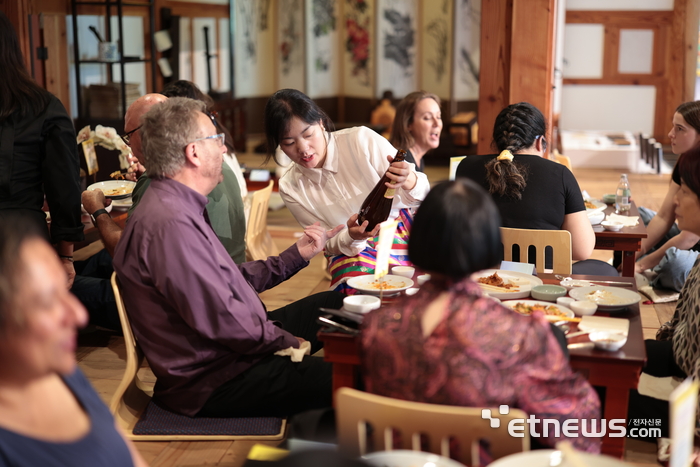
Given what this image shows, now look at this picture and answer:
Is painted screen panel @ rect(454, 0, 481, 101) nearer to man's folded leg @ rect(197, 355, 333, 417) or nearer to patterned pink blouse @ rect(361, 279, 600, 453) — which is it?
man's folded leg @ rect(197, 355, 333, 417)

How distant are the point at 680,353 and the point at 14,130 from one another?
8.17 ft

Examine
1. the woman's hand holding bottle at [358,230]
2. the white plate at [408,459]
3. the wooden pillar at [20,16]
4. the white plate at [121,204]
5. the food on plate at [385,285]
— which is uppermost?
the wooden pillar at [20,16]

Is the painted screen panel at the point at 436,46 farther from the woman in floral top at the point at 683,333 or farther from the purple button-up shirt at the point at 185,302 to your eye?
the purple button-up shirt at the point at 185,302

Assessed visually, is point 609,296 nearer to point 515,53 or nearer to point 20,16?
point 515,53

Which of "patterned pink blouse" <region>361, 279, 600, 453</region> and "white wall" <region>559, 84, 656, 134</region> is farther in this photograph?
"white wall" <region>559, 84, 656, 134</region>

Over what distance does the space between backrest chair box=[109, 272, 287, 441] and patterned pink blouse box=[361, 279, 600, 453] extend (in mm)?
947

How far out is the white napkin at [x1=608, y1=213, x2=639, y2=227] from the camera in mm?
3473

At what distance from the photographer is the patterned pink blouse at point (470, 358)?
139 centimetres

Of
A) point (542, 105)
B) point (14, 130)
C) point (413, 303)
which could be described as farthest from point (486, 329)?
point (542, 105)

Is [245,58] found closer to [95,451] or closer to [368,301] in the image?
[368,301]

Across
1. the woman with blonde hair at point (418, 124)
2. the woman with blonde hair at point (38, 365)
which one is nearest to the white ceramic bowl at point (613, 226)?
the woman with blonde hair at point (418, 124)

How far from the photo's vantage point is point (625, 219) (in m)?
3.55

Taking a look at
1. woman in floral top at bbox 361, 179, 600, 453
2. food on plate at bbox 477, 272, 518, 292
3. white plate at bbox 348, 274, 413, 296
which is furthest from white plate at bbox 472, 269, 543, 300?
woman in floral top at bbox 361, 179, 600, 453

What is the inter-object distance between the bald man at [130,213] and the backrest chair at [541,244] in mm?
1149
